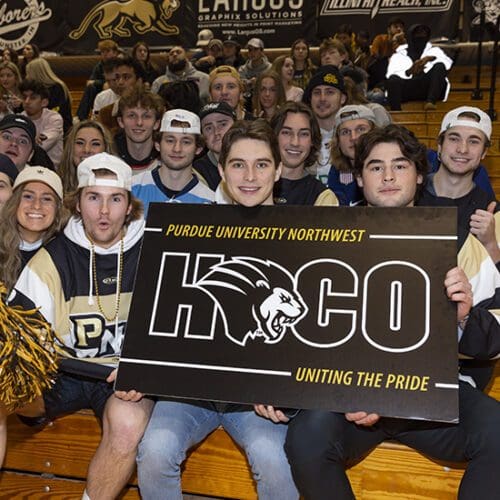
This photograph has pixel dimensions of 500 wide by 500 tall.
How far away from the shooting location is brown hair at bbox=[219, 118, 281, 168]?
256 centimetres

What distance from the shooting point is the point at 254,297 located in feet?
7.28

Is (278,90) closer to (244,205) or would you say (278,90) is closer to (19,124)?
(19,124)

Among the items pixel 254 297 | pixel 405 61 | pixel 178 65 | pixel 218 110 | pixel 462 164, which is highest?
pixel 405 61

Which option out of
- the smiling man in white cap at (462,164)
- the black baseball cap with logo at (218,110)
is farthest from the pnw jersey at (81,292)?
the black baseball cap with logo at (218,110)

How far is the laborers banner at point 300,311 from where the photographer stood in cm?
201

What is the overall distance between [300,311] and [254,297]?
0.16 m

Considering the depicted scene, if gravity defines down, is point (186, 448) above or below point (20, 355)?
below

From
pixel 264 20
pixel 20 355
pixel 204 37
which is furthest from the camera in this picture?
pixel 264 20

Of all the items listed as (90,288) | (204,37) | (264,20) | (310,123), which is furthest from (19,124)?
(264,20)

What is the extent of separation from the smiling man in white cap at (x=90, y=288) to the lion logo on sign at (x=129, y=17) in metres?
8.44

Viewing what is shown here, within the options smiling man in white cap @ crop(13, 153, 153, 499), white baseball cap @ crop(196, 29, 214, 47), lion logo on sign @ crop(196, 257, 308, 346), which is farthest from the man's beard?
lion logo on sign @ crop(196, 257, 308, 346)

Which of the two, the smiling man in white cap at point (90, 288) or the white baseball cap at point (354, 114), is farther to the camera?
the white baseball cap at point (354, 114)

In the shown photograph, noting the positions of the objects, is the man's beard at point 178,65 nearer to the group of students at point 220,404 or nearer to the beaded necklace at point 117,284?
the group of students at point 220,404

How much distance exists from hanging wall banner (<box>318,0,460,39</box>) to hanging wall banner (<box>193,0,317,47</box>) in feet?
0.79
